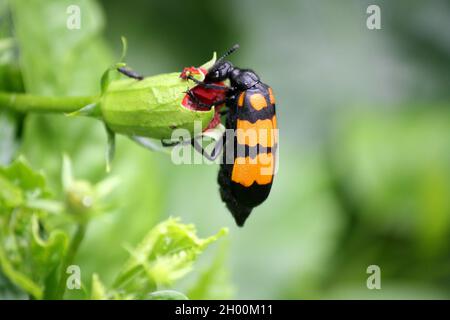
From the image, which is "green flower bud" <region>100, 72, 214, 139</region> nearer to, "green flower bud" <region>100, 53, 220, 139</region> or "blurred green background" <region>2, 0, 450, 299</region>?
"green flower bud" <region>100, 53, 220, 139</region>

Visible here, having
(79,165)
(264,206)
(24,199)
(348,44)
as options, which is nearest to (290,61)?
(348,44)

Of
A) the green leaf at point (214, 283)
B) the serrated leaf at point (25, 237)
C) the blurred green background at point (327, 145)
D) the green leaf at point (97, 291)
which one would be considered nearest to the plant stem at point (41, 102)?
the serrated leaf at point (25, 237)

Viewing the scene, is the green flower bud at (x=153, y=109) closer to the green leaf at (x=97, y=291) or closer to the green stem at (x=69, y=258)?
the green stem at (x=69, y=258)

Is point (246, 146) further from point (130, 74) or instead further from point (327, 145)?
point (327, 145)

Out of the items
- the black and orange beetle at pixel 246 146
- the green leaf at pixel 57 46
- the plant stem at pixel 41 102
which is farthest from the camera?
the green leaf at pixel 57 46

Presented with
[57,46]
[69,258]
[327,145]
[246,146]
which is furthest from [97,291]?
[327,145]

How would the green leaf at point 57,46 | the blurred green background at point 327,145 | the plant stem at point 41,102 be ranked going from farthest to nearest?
1. the blurred green background at point 327,145
2. the green leaf at point 57,46
3. the plant stem at point 41,102
